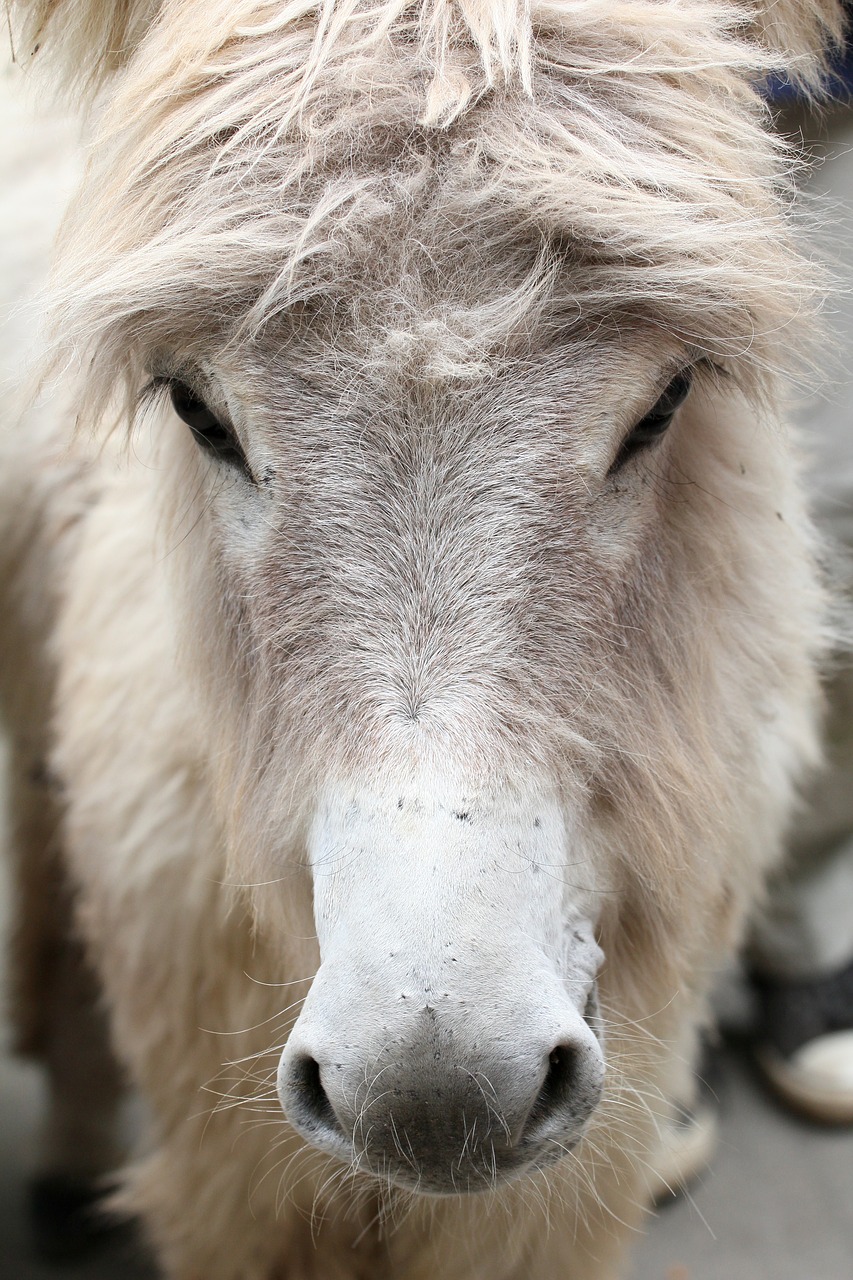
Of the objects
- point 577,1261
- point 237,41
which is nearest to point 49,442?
point 237,41

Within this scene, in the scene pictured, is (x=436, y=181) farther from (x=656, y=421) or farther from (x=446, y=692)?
(x=446, y=692)

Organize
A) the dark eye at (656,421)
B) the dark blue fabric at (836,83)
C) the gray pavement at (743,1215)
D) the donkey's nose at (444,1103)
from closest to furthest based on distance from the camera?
1. the donkey's nose at (444,1103)
2. the dark eye at (656,421)
3. the dark blue fabric at (836,83)
4. the gray pavement at (743,1215)

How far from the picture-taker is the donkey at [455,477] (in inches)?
47.3

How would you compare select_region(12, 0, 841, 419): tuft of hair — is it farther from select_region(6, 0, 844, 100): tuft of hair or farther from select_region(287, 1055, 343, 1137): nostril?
select_region(287, 1055, 343, 1137): nostril

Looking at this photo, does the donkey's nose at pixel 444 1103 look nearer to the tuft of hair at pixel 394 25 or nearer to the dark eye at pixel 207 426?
the dark eye at pixel 207 426

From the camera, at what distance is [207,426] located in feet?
5.09

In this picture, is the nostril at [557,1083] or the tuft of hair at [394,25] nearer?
the nostril at [557,1083]

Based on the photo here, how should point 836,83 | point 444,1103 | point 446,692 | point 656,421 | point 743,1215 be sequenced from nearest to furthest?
point 444,1103 → point 446,692 → point 656,421 → point 836,83 → point 743,1215

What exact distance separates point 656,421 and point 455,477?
342 mm

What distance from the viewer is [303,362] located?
1.36 meters

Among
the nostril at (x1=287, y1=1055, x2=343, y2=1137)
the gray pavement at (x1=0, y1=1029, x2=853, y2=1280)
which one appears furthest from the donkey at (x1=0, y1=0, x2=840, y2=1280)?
the gray pavement at (x1=0, y1=1029, x2=853, y2=1280)

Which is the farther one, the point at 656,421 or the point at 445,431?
the point at 656,421

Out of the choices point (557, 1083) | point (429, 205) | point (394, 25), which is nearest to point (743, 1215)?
point (557, 1083)

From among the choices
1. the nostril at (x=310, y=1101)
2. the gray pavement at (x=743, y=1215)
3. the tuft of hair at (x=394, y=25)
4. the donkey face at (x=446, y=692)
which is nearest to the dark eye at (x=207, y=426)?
the donkey face at (x=446, y=692)
